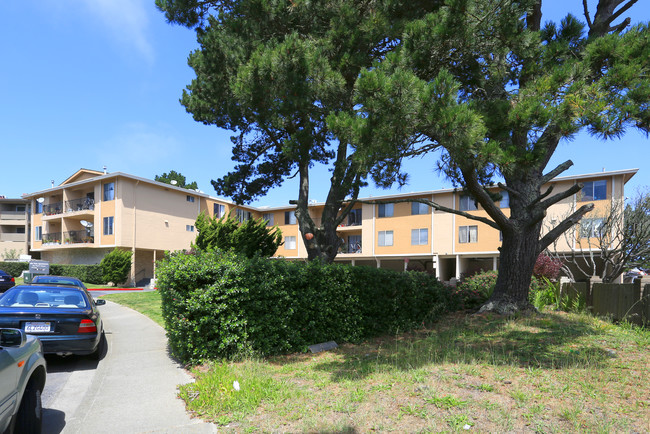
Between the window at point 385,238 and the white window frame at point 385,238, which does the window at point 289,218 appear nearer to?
the white window frame at point 385,238

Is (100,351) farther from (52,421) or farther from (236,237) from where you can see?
(236,237)

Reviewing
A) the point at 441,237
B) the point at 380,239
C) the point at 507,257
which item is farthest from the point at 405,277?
the point at 380,239

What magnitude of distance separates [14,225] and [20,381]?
60663 millimetres

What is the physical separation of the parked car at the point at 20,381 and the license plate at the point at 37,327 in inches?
119

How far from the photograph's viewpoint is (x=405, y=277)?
10180 millimetres

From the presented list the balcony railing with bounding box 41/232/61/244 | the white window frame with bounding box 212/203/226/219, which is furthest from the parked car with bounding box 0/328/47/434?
the balcony railing with bounding box 41/232/61/244

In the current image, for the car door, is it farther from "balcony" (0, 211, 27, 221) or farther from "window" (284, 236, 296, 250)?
"balcony" (0, 211, 27, 221)

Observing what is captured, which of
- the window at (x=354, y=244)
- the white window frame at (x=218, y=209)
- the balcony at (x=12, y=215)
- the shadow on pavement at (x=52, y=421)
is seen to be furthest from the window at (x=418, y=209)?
the balcony at (x=12, y=215)

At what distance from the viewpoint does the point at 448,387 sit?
516 centimetres

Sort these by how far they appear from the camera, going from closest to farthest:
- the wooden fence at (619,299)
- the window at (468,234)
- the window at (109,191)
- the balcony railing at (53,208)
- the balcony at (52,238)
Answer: the wooden fence at (619,299)
the window at (468,234)
the window at (109,191)
the balcony at (52,238)
the balcony railing at (53,208)

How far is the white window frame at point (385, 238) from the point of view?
117ft

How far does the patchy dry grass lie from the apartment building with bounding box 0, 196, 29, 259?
55.0 metres

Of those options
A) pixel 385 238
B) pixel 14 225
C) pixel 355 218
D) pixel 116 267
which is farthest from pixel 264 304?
pixel 14 225

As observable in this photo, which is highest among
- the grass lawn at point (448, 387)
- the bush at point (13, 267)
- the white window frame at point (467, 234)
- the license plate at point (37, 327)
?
the white window frame at point (467, 234)
